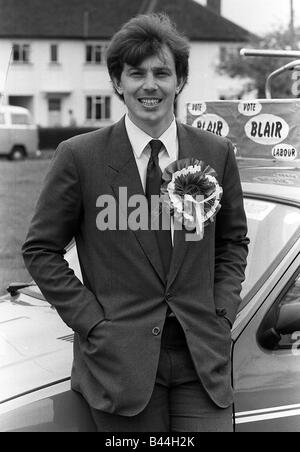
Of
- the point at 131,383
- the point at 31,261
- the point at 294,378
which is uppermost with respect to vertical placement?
the point at 31,261

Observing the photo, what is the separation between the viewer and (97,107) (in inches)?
1547

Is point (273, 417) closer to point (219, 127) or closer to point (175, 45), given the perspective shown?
point (175, 45)

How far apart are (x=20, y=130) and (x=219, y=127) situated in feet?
90.6

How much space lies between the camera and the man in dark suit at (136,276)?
7.07ft

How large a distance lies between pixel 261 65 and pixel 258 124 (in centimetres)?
2860

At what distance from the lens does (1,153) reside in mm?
29547

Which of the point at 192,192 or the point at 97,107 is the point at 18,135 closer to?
the point at 97,107

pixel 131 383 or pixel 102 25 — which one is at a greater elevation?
pixel 131 383

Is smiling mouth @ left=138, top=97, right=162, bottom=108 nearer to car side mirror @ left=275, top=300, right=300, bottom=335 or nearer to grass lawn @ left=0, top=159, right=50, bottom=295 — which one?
car side mirror @ left=275, top=300, right=300, bottom=335

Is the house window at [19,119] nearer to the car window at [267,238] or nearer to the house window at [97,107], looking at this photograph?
the house window at [97,107]

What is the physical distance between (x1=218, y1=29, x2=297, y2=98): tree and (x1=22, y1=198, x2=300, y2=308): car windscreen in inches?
956

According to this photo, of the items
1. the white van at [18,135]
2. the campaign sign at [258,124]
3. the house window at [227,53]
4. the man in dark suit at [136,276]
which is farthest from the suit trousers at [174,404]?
the house window at [227,53]

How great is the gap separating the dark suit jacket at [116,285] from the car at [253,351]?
17cm
